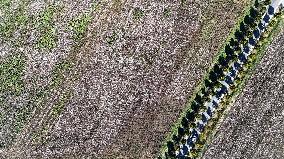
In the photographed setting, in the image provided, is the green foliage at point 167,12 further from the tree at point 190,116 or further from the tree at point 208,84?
the tree at point 190,116

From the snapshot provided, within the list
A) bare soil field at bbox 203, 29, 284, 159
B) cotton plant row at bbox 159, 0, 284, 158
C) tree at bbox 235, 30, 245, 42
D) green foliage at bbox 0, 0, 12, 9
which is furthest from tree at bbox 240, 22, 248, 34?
green foliage at bbox 0, 0, 12, 9

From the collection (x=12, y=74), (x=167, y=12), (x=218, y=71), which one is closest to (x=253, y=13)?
(x=218, y=71)

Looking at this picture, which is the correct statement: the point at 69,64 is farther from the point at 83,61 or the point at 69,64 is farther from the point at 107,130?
the point at 107,130

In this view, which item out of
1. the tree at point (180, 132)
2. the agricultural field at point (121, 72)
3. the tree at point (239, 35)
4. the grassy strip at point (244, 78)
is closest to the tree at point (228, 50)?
the agricultural field at point (121, 72)

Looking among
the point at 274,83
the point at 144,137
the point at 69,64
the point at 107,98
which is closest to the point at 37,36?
the point at 69,64

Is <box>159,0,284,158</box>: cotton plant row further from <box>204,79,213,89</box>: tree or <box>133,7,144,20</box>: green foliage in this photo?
<box>133,7,144,20</box>: green foliage

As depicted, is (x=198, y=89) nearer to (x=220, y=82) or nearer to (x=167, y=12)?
(x=220, y=82)
